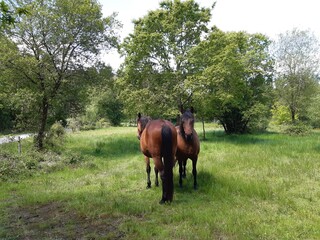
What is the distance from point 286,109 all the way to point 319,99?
7.51m

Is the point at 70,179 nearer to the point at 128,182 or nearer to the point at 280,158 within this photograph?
the point at 128,182

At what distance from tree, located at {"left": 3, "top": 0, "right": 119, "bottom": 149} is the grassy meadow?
6.12 m

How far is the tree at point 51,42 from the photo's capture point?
1442 cm

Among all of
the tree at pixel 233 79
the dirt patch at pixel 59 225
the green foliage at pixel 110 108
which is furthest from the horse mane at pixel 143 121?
the green foliage at pixel 110 108

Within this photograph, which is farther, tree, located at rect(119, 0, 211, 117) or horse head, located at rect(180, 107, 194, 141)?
tree, located at rect(119, 0, 211, 117)

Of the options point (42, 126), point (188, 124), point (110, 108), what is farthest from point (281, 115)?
point (188, 124)

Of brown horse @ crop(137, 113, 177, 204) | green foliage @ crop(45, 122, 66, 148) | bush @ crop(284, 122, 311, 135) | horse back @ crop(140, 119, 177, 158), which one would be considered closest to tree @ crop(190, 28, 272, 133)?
bush @ crop(284, 122, 311, 135)

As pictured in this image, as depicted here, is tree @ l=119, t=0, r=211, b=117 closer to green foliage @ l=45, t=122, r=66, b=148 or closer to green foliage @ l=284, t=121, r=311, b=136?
green foliage @ l=45, t=122, r=66, b=148

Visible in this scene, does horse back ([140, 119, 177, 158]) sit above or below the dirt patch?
above

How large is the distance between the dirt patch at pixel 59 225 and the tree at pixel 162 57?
12.9 meters

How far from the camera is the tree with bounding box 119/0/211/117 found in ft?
61.7

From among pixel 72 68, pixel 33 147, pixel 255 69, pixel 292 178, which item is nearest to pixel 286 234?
pixel 292 178

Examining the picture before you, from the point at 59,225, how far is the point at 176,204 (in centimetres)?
265

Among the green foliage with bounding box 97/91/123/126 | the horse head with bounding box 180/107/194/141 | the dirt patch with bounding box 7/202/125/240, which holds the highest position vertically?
the green foliage with bounding box 97/91/123/126
